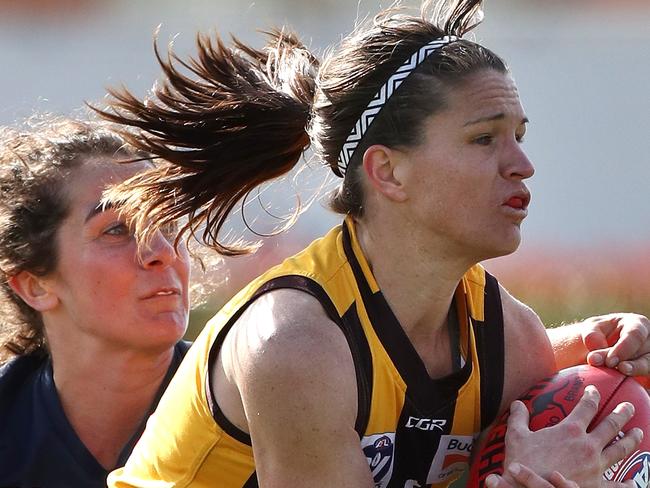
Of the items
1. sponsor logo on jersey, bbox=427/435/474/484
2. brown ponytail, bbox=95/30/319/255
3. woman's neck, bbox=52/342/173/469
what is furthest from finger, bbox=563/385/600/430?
woman's neck, bbox=52/342/173/469

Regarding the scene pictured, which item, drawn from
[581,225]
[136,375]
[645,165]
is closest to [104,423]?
[136,375]

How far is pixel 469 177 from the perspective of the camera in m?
2.93

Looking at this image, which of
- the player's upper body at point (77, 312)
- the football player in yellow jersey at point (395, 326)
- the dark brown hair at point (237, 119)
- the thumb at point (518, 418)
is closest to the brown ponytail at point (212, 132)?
the dark brown hair at point (237, 119)

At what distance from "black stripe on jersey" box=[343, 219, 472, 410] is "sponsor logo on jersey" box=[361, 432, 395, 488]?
4.8 inches

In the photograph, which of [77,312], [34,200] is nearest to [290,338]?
[77,312]

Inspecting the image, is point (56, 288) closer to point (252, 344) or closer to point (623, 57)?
point (252, 344)

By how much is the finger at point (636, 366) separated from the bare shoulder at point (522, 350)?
22 cm

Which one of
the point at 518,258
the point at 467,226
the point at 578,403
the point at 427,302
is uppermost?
the point at 467,226

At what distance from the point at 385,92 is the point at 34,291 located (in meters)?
1.55

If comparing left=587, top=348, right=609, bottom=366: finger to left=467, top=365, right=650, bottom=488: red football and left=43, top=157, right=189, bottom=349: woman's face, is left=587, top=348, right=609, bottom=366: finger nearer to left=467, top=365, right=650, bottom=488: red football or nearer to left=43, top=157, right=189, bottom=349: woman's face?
left=467, top=365, right=650, bottom=488: red football

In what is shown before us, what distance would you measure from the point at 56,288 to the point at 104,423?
1.55 ft

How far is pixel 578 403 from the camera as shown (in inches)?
117

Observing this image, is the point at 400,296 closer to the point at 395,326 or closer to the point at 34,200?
the point at 395,326

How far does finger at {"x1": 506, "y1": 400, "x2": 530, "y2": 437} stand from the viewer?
9.59ft
